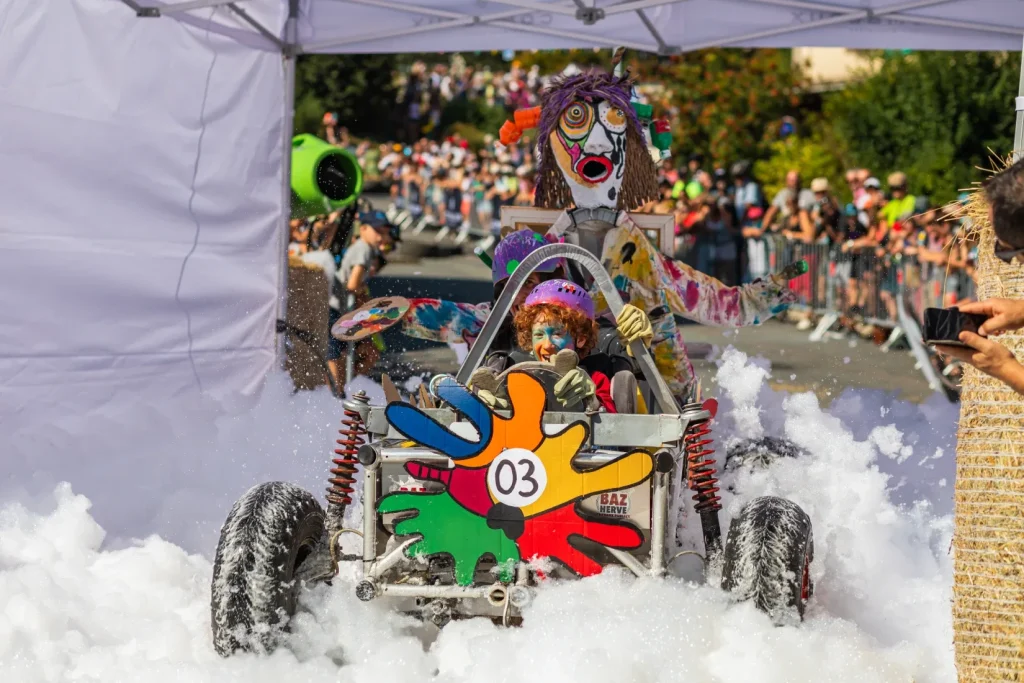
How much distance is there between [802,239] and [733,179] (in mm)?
4057

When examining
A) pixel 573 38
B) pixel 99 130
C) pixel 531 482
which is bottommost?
pixel 531 482

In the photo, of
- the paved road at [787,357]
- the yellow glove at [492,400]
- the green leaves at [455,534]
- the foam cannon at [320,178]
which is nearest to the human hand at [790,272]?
the yellow glove at [492,400]

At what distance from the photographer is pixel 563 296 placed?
213 inches

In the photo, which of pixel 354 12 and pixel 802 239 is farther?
pixel 802 239

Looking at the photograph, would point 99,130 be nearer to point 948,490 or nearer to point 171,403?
point 171,403

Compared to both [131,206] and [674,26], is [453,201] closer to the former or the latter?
[674,26]

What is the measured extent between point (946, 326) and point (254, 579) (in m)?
2.41

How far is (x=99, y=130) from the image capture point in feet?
24.9

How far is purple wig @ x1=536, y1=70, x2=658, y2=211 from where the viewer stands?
274 inches

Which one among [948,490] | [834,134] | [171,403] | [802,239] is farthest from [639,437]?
[834,134]

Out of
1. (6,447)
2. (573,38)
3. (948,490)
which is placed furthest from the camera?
(573,38)

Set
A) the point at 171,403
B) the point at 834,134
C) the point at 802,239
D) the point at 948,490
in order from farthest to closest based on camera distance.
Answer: the point at 834,134, the point at 802,239, the point at 171,403, the point at 948,490

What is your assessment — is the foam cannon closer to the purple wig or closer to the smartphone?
the purple wig

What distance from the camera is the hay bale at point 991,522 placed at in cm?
379
